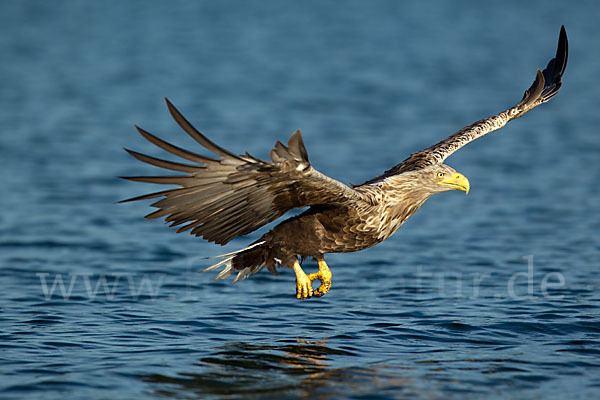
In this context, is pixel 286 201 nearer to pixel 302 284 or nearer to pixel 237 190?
pixel 237 190

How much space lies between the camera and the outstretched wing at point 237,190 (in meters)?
5.67

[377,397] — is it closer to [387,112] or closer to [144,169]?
[144,169]

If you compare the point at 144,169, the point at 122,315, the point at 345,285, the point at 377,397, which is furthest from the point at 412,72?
the point at 377,397

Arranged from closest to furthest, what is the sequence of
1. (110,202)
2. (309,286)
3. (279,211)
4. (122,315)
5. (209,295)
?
(279,211), (309,286), (122,315), (209,295), (110,202)

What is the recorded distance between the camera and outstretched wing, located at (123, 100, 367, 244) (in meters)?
5.67

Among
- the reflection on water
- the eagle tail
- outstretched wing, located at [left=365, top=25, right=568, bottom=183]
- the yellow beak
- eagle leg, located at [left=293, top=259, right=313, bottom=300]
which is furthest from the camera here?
outstretched wing, located at [left=365, top=25, right=568, bottom=183]

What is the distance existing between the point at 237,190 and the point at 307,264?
4206mm

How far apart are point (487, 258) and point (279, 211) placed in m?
4.60

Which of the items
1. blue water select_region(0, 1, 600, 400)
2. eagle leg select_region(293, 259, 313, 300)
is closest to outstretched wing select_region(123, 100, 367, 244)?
eagle leg select_region(293, 259, 313, 300)

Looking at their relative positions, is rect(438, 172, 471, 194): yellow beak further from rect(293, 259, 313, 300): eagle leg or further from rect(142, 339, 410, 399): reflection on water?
rect(142, 339, 410, 399): reflection on water

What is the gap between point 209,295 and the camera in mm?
8820

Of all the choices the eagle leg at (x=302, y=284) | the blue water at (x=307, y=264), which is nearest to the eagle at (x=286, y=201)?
the eagle leg at (x=302, y=284)

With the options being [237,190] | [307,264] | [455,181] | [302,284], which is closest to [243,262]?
[302,284]

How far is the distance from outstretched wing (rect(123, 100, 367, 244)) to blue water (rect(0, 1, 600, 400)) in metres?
1.09
